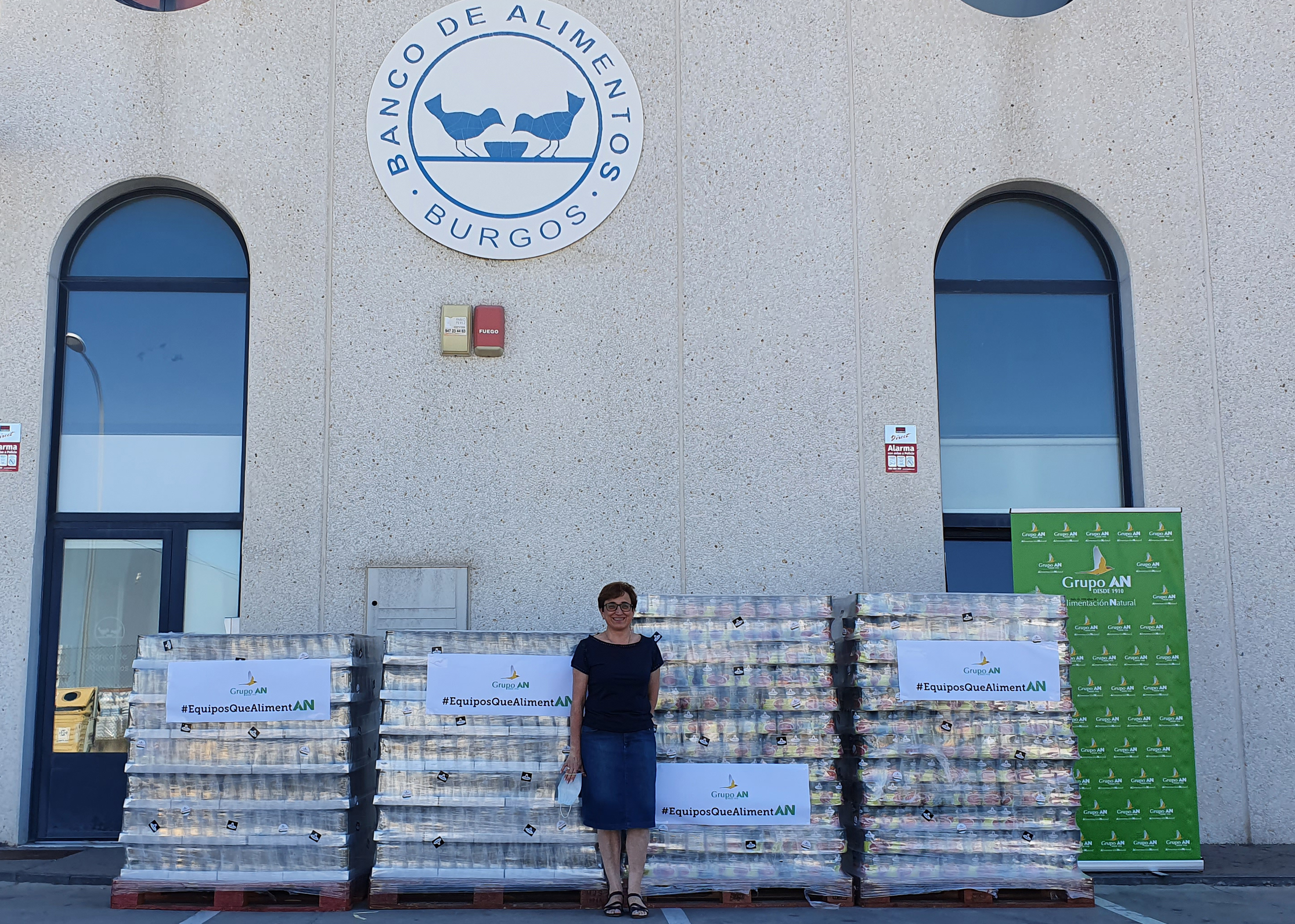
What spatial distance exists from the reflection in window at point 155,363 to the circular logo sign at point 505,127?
1.60 meters

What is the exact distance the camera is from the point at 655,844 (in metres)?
6.08

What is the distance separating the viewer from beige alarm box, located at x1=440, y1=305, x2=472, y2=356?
7.62 m

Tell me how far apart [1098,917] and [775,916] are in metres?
1.75

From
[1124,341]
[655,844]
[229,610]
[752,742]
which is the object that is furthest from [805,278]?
[229,610]

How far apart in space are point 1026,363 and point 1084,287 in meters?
0.74

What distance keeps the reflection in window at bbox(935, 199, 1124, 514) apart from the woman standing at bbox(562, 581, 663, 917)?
3333 millimetres

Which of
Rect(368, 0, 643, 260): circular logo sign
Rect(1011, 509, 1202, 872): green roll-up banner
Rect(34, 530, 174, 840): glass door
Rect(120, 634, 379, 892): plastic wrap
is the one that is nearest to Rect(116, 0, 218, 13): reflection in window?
Rect(368, 0, 643, 260): circular logo sign

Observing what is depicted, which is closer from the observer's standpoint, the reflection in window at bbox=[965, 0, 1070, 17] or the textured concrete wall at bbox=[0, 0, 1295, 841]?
the textured concrete wall at bbox=[0, 0, 1295, 841]

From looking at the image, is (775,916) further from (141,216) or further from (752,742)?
(141,216)

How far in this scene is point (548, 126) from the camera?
7.89 meters

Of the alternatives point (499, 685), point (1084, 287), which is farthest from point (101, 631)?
point (1084, 287)

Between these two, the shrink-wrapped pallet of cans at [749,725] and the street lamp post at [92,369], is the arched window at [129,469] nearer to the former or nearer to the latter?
the street lamp post at [92,369]

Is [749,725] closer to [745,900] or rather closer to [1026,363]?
[745,900]

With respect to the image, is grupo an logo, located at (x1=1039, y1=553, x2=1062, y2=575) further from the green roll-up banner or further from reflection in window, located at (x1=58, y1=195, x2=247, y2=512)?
reflection in window, located at (x1=58, y1=195, x2=247, y2=512)
